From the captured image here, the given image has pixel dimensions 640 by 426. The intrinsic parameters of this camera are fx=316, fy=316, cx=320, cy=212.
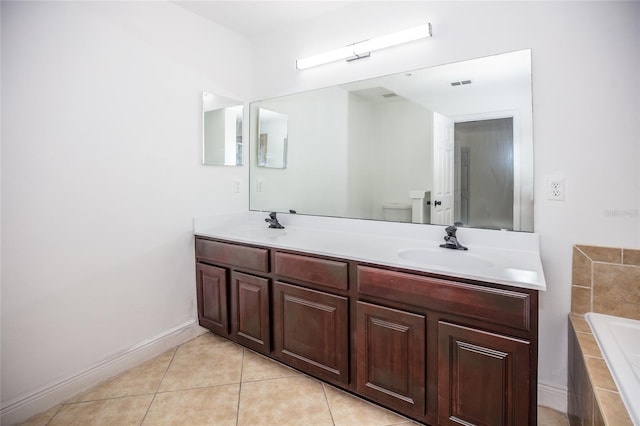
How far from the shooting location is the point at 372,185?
6.77 feet

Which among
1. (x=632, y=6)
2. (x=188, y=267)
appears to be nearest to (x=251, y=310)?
(x=188, y=267)

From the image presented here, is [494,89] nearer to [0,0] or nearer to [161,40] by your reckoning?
[161,40]

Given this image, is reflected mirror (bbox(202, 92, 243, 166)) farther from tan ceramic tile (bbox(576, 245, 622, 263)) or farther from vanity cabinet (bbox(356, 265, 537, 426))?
tan ceramic tile (bbox(576, 245, 622, 263))

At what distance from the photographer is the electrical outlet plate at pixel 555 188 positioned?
1526 mm

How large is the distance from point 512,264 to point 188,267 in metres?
2.00

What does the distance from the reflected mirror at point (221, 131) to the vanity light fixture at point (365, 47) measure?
0.62m

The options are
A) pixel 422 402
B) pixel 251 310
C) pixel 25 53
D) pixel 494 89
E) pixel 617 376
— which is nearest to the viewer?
pixel 617 376

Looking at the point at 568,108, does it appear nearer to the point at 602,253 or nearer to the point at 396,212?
the point at 602,253

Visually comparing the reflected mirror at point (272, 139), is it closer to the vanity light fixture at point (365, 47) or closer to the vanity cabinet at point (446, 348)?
the vanity light fixture at point (365, 47)

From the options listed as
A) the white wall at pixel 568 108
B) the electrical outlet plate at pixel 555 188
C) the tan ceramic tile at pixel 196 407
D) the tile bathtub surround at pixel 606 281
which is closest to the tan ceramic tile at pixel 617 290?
the tile bathtub surround at pixel 606 281

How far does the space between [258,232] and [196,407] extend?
1100 mm

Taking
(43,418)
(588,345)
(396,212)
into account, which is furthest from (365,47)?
(43,418)

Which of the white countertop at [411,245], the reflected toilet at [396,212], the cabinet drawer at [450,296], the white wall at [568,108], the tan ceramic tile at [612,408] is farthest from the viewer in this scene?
the reflected toilet at [396,212]

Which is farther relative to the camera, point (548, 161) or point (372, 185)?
point (372, 185)
